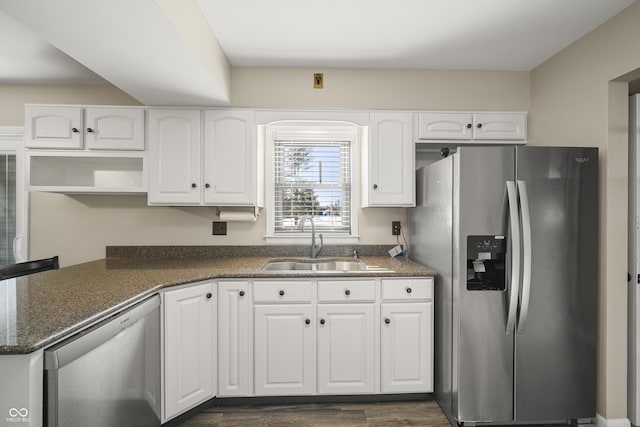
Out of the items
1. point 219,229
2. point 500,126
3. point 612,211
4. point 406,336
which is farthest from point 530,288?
point 219,229

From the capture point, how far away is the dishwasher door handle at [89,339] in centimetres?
105

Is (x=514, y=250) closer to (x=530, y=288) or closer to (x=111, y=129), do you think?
(x=530, y=288)

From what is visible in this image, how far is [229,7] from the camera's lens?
75.9 inches

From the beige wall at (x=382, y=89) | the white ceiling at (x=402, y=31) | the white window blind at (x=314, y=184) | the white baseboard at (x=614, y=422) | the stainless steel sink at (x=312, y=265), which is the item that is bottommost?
the white baseboard at (x=614, y=422)

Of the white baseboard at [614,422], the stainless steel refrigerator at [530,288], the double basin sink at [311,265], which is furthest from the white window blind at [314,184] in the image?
the white baseboard at [614,422]

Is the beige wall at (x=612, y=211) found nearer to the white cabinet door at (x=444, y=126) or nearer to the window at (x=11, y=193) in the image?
the white cabinet door at (x=444, y=126)

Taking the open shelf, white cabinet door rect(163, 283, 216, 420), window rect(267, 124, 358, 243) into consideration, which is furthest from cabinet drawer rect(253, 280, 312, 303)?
the open shelf

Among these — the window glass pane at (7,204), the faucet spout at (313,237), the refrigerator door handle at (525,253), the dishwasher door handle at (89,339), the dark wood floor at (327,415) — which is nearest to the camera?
the dishwasher door handle at (89,339)

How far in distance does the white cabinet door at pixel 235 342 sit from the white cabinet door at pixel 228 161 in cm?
70

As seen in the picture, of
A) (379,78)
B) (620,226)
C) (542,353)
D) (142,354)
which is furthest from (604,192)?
(142,354)

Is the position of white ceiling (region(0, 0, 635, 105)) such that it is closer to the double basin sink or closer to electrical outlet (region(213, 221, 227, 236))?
electrical outlet (region(213, 221, 227, 236))

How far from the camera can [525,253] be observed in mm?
1904

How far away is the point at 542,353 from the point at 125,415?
222cm

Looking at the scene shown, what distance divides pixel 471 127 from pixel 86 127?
2.98m
